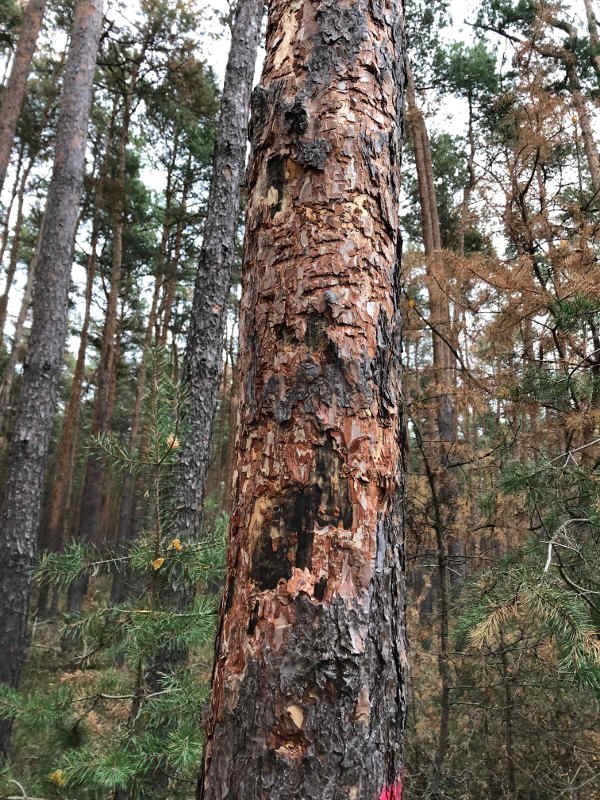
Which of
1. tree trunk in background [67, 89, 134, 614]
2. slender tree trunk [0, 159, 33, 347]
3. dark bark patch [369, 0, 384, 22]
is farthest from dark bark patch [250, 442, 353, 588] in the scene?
slender tree trunk [0, 159, 33, 347]

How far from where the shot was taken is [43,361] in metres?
4.77

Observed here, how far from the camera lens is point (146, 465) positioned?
213cm

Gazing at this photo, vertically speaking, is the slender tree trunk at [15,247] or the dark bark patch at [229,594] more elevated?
the slender tree trunk at [15,247]

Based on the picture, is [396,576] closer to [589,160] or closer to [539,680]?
[539,680]

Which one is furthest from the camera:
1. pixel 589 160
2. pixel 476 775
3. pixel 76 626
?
pixel 589 160

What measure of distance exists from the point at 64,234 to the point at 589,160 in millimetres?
7636

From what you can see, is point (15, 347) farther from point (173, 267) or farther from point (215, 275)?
point (215, 275)

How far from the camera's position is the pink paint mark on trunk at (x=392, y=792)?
98 cm

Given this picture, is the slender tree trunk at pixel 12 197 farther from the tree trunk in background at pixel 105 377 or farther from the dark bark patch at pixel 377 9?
the dark bark patch at pixel 377 9

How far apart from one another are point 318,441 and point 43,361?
14.6 ft

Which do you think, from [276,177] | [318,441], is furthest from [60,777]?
[276,177]

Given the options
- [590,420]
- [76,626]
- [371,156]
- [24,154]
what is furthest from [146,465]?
[24,154]

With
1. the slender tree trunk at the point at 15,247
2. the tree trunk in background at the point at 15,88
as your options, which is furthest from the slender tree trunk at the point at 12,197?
the tree trunk in background at the point at 15,88

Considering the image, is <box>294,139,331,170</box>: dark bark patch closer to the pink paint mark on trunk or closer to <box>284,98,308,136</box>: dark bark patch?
<box>284,98,308,136</box>: dark bark patch
